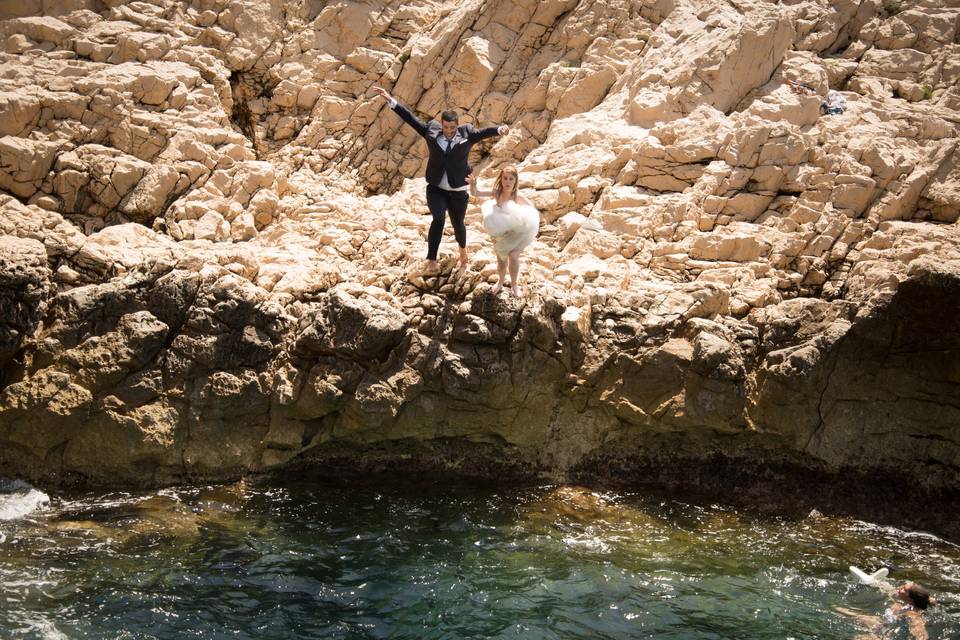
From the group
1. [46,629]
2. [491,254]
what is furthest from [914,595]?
[46,629]

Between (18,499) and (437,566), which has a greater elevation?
(437,566)

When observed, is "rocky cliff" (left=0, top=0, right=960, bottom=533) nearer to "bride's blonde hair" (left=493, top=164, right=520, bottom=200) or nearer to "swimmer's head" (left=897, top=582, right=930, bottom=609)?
"bride's blonde hair" (left=493, top=164, right=520, bottom=200)

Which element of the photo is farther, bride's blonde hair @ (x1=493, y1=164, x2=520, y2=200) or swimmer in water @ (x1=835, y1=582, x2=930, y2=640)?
bride's blonde hair @ (x1=493, y1=164, x2=520, y2=200)

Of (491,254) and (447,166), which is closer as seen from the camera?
(447,166)

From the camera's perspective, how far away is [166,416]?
9.45 metres

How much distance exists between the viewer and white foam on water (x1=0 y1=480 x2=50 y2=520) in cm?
862

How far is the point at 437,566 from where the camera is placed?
8297 millimetres

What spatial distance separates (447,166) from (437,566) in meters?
4.56

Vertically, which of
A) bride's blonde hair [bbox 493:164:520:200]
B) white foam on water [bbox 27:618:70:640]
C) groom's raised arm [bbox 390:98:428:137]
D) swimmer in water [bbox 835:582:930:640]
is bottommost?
white foam on water [bbox 27:618:70:640]

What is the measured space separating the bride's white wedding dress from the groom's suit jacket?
0.57 m

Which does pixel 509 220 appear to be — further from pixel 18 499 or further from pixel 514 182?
pixel 18 499

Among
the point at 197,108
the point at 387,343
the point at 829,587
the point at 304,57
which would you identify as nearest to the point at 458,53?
the point at 304,57

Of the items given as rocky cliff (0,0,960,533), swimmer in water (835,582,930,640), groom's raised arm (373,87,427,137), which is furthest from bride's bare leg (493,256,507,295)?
swimmer in water (835,582,930,640)

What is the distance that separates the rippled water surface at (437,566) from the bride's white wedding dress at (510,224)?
3054 mm
